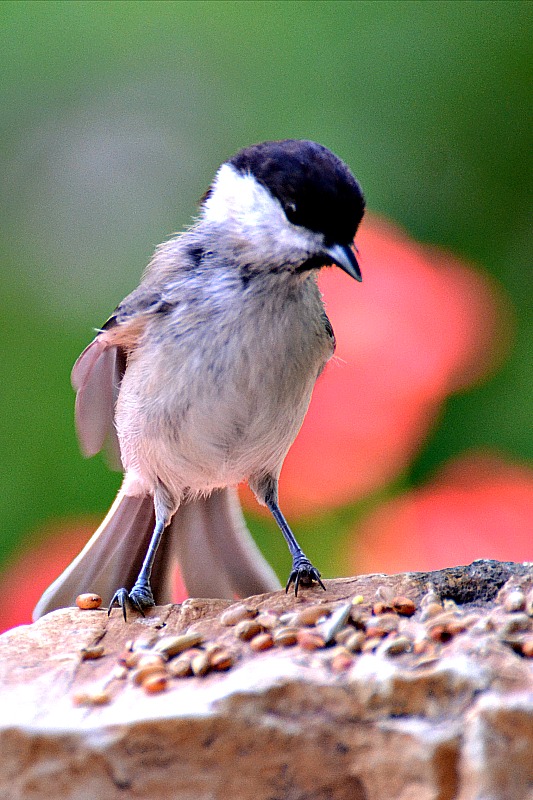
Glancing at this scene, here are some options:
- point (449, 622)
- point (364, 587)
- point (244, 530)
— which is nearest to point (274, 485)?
point (244, 530)

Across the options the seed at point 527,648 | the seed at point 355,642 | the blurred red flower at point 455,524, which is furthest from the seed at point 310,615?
the blurred red flower at point 455,524

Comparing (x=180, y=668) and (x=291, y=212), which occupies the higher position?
(x=291, y=212)

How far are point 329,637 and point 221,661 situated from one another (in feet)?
0.50

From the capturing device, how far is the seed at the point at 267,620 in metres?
1.32

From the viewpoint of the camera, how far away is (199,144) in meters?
2.34

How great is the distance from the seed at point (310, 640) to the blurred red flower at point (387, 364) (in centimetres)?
79

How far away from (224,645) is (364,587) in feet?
1.10

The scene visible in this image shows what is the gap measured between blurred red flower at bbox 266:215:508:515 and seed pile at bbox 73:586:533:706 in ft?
2.05

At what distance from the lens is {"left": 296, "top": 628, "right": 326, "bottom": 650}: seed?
47.5 inches

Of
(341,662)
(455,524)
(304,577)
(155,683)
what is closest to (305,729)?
(341,662)

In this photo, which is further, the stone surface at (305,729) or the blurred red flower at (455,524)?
the blurred red flower at (455,524)

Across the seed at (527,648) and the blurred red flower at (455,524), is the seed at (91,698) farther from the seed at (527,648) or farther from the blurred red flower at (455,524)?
the blurred red flower at (455,524)

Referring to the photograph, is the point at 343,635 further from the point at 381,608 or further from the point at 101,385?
the point at 101,385

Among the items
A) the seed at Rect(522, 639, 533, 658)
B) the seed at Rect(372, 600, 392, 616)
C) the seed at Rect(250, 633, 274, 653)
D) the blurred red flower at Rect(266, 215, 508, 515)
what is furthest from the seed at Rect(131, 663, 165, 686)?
the blurred red flower at Rect(266, 215, 508, 515)
